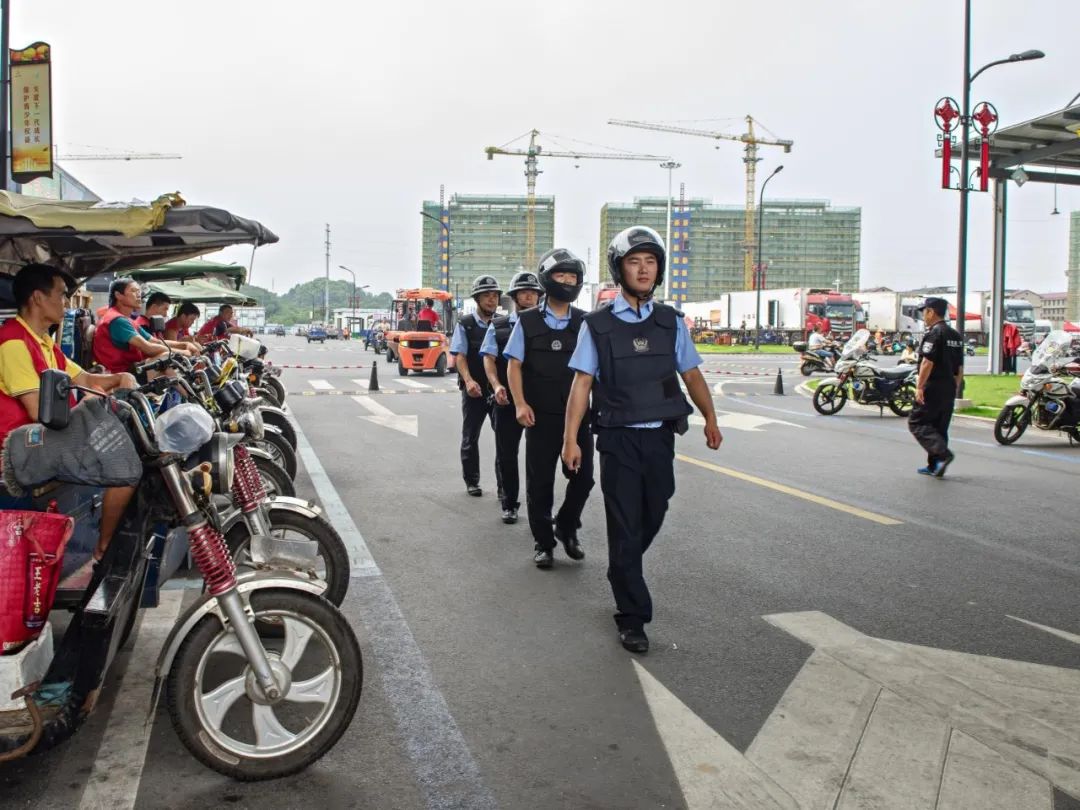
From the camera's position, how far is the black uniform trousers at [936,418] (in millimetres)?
9609

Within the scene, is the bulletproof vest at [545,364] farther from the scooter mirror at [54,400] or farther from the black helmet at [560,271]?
the scooter mirror at [54,400]

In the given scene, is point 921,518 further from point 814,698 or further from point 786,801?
point 786,801

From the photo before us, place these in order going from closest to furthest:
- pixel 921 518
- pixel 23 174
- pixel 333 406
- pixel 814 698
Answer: pixel 814 698 < pixel 921 518 < pixel 23 174 < pixel 333 406

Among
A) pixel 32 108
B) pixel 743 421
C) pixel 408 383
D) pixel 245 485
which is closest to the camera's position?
pixel 245 485

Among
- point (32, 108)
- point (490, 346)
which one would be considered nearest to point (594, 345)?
point (490, 346)

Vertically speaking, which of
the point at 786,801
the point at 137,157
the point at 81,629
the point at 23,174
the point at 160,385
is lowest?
the point at 786,801

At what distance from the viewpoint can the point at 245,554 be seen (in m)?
4.23

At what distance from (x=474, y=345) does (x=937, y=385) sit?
Answer: 478 cm

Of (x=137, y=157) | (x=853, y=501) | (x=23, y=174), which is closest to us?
(x=853, y=501)

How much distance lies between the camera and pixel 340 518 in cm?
744

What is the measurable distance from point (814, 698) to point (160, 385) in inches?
117

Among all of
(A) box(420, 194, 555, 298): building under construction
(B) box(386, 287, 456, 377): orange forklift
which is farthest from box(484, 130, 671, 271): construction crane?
(B) box(386, 287, 456, 377): orange forklift

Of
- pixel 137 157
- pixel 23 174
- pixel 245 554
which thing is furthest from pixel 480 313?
pixel 137 157

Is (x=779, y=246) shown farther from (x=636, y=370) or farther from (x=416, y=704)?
(x=416, y=704)
